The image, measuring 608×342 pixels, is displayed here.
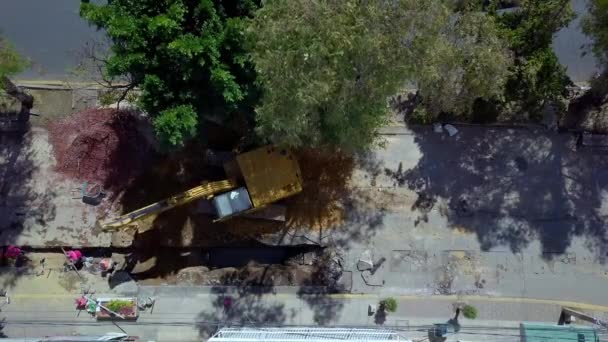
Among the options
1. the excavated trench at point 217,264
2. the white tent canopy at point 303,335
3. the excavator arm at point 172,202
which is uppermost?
the excavator arm at point 172,202

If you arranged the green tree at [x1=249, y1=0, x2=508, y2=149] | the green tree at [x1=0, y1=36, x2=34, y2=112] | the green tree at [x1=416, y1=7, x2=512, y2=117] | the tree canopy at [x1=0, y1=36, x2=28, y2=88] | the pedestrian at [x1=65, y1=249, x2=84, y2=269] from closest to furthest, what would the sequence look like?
the green tree at [x1=249, y1=0, x2=508, y2=149] < the green tree at [x1=416, y1=7, x2=512, y2=117] < the tree canopy at [x1=0, y1=36, x2=28, y2=88] < the green tree at [x1=0, y1=36, x2=34, y2=112] < the pedestrian at [x1=65, y1=249, x2=84, y2=269]

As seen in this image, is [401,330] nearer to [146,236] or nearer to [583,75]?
[146,236]

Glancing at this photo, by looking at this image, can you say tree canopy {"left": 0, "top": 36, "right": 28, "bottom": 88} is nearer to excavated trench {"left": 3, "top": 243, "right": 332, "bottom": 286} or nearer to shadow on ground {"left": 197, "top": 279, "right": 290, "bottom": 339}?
excavated trench {"left": 3, "top": 243, "right": 332, "bottom": 286}

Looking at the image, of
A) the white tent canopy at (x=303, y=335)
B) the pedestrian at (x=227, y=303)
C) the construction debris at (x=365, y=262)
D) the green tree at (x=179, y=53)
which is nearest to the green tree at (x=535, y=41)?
the construction debris at (x=365, y=262)

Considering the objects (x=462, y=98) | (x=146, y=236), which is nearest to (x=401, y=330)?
Result: (x=462, y=98)

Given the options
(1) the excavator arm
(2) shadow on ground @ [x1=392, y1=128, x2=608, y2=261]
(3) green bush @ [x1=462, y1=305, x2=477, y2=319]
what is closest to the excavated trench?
(1) the excavator arm

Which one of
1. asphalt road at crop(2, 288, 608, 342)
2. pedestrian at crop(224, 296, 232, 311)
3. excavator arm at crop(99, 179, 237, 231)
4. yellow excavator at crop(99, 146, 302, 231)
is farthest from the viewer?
pedestrian at crop(224, 296, 232, 311)

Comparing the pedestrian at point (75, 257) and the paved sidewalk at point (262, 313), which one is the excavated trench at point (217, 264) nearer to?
the pedestrian at point (75, 257)

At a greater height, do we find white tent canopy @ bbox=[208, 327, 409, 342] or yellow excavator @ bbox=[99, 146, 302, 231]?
yellow excavator @ bbox=[99, 146, 302, 231]
